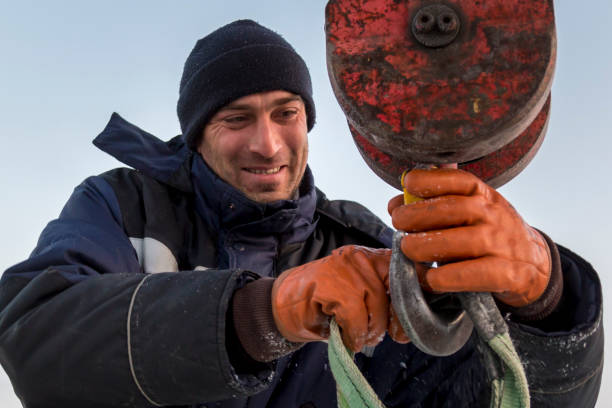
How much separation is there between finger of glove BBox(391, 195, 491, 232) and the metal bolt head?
39 cm

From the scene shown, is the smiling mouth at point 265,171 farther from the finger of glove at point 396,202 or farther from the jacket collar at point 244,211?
the finger of glove at point 396,202

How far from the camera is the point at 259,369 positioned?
6.14 ft

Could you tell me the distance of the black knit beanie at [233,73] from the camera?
2.86 m

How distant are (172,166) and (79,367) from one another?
4.22 ft

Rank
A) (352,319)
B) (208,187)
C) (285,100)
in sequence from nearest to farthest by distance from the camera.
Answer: (352,319) < (208,187) < (285,100)

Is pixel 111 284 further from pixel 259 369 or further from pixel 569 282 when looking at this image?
pixel 569 282

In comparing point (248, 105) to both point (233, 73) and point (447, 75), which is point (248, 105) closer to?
point (233, 73)

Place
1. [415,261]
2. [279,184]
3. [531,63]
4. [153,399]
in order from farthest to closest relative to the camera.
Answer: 1. [279,184]
2. [153,399]
3. [415,261]
4. [531,63]

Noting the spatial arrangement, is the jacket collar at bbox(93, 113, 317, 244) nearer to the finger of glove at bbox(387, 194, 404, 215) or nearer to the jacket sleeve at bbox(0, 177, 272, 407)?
the jacket sleeve at bbox(0, 177, 272, 407)

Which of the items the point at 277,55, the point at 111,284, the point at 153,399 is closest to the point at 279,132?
the point at 277,55

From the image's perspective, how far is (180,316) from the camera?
1806 mm

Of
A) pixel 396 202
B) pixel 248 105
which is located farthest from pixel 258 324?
pixel 248 105

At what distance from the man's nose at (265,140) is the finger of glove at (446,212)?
1333mm

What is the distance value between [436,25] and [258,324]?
37.9 inches
